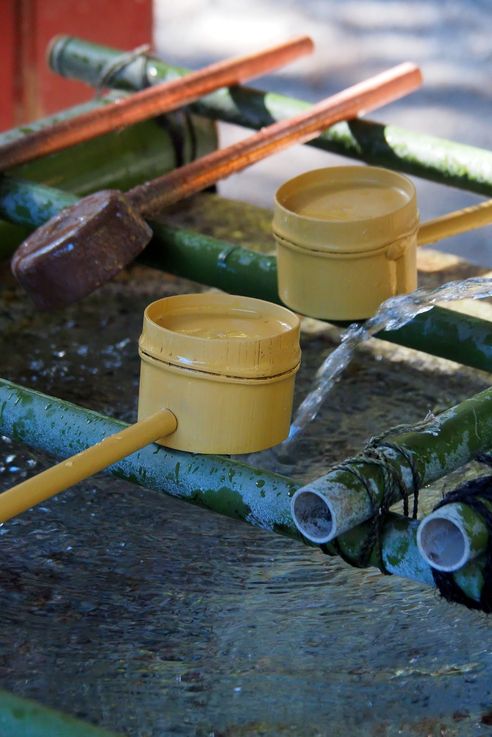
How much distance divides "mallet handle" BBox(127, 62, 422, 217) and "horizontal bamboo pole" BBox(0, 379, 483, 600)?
800 mm

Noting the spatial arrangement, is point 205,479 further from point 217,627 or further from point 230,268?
point 230,268

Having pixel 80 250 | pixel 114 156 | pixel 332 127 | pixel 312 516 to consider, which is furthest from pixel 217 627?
pixel 114 156

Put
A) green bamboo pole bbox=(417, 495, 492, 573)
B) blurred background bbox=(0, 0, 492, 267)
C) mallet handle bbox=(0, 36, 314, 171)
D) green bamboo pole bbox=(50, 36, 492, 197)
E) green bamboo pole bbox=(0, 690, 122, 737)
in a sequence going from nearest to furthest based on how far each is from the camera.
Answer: green bamboo pole bbox=(0, 690, 122, 737) → green bamboo pole bbox=(417, 495, 492, 573) → mallet handle bbox=(0, 36, 314, 171) → green bamboo pole bbox=(50, 36, 492, 197) → blurred background bbox=(0, 0, 492, 267)

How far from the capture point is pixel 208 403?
211cm

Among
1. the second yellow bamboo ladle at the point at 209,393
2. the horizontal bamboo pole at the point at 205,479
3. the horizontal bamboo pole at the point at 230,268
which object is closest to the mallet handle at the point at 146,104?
the horizontal bamboo pole at the point at 230,268

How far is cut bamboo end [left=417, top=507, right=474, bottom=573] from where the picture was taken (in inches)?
71.2

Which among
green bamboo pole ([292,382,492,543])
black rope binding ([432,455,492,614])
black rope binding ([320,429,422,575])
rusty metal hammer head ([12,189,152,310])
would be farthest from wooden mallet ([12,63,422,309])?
black rope binding ([432,455,492,614])

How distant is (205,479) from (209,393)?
145mm

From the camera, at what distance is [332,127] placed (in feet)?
12.3

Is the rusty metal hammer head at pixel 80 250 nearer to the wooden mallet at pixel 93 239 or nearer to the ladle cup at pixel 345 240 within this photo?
the wooden mallet at pixel 93 239

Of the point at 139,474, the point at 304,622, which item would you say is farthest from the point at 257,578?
the point at 139,474

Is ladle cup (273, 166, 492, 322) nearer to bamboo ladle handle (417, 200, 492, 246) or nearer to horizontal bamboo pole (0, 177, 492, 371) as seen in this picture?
horizontal bamboo pole (0, 177, 492, 371)

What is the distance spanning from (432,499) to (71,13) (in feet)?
10.3

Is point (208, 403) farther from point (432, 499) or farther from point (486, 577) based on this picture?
point (432, 499)
